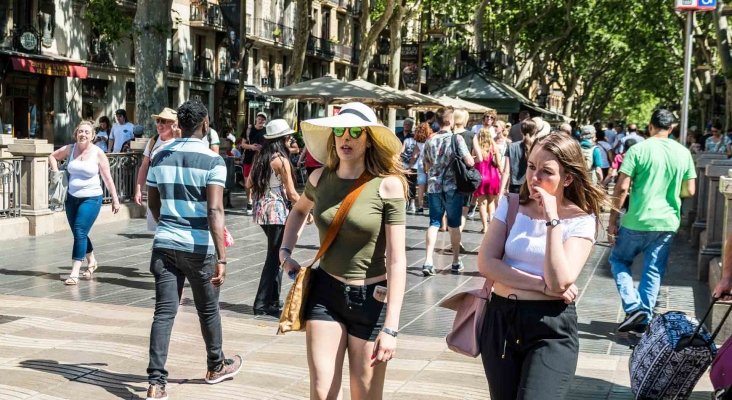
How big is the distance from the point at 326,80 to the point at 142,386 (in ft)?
49.6

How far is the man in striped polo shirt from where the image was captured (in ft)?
18.3

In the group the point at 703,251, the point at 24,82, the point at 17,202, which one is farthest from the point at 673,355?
the point at 24,82

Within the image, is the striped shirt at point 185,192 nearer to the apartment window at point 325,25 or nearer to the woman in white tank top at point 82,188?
the woman in white tank top at point 82,188

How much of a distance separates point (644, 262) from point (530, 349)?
414cm

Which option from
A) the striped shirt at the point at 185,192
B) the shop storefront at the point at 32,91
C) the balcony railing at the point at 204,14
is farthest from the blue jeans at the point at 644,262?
the balcony railing at the point at 204,14

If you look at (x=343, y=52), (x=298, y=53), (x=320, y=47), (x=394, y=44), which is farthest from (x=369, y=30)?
(x=343, y=52)

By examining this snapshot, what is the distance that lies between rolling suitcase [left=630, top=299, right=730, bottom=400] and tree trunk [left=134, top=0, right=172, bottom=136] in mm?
14775

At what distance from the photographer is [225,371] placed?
5.97 metres

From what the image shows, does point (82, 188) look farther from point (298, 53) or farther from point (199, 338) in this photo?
point (298, 53)

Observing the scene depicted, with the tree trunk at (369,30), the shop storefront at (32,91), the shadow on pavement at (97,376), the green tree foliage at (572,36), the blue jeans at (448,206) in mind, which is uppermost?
the green tree foliage at (572,36)

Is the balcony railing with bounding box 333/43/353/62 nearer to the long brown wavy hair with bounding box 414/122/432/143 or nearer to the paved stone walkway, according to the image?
the long brown wavy hair with bounding box 414/122/432/143

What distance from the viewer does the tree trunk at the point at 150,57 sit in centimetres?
1850

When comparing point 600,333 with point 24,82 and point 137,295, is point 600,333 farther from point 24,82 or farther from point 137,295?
point 24,82

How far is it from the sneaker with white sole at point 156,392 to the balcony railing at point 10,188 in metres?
8.30
